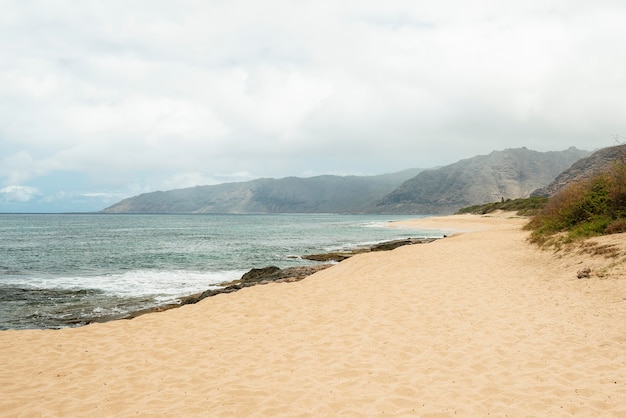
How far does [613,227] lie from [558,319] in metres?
11.2

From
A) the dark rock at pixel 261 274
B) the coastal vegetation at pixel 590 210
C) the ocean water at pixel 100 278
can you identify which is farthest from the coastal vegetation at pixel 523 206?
the dark rock at pixel 261 274

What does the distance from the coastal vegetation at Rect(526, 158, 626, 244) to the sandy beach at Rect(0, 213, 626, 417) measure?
5514 mm

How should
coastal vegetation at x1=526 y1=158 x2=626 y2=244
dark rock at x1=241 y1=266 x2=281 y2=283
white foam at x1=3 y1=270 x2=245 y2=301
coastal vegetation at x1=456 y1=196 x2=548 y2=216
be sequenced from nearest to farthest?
coastal vegetation at x1=526 y1=158 x2=626 y2=244
dark rock at x1=241 y1=266 x2=281 y2=283
white foam at x1=3 y1=270 x2=245 y2=301
coastal vegetation at x1=456 y1=196 x2=548 y2=216

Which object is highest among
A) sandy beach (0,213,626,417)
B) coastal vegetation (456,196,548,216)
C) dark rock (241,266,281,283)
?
coastal vegetation (456,196,548,216)

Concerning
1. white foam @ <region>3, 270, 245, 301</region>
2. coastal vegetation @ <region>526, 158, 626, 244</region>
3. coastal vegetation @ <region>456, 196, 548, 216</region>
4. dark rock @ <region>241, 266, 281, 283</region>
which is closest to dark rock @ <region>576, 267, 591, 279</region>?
coastal vegetation @ <region>526, 158, 626, 244</region>

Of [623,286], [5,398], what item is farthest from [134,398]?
[623,286]

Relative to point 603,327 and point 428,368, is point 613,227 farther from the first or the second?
point 428,368

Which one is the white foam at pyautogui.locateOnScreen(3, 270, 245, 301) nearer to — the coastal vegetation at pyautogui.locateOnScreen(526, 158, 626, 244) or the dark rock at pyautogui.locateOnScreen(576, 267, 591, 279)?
the dark rock at pyautogui.locateOnScreen(576, 267, 591, 279)

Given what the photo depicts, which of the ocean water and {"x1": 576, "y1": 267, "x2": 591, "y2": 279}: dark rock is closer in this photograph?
{"x1": 576, "y1": 267, "x2": 591, "y2": 279}: dark rock

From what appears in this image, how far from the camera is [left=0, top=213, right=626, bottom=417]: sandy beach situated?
226 inches

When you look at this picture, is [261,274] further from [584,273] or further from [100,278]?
[584,273]

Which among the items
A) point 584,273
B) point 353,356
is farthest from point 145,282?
point 584,273

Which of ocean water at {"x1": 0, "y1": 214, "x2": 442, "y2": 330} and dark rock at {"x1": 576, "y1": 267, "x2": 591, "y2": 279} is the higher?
dark rock at {"x1": 576, "y1": 267, "x2": 591, "y2": 279}

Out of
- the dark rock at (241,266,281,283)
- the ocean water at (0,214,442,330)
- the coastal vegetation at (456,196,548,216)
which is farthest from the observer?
the coastal vegetation at (456,196,548,216)
